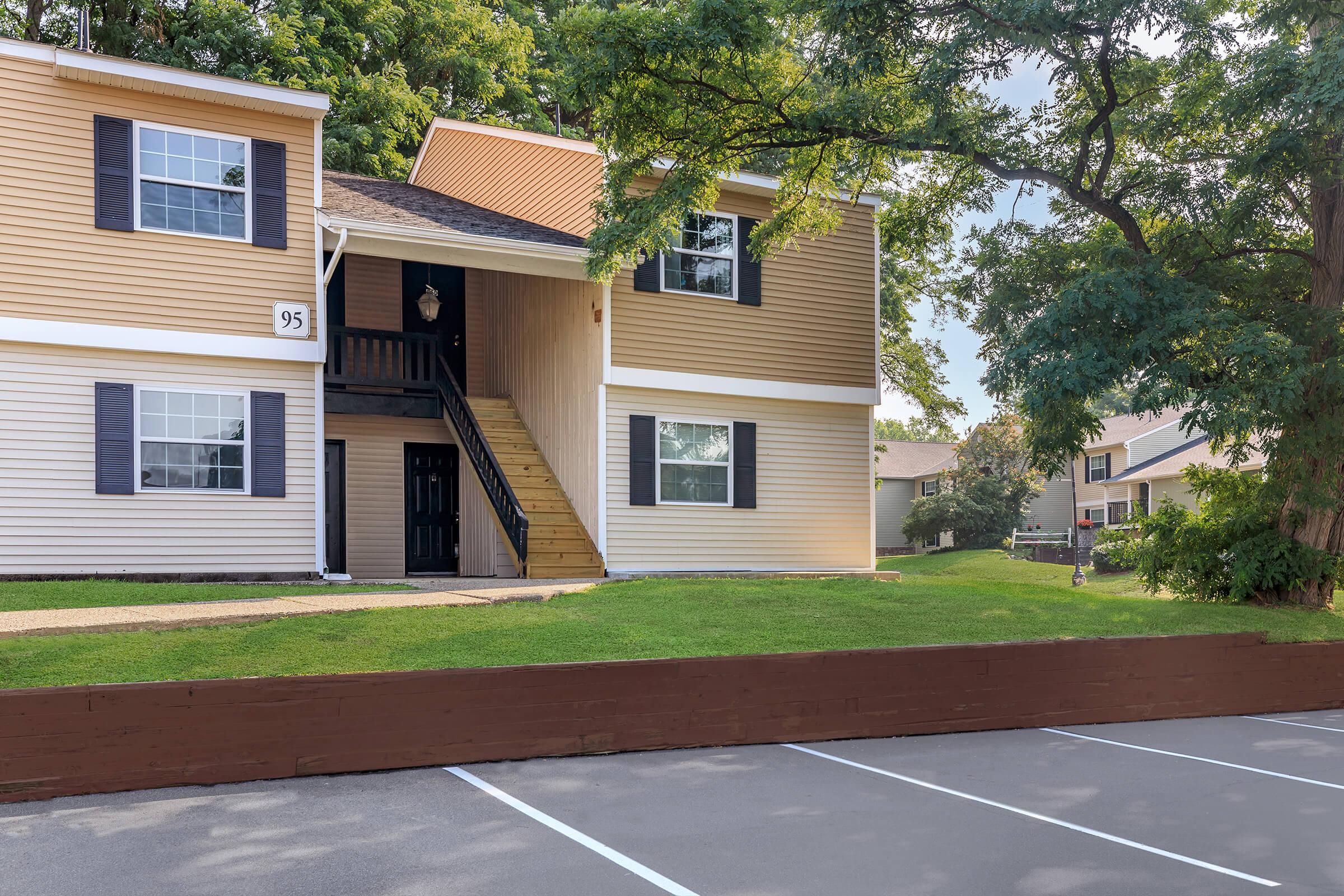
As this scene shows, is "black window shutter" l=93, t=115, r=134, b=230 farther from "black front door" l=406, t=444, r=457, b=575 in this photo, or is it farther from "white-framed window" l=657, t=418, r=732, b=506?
"white-framed window" l=657, t=418, r=732, b=506

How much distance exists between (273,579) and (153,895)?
29.3ft

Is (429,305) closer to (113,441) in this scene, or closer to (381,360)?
(381,360)

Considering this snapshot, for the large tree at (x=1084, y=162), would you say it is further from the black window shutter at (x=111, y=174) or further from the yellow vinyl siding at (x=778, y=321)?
the black window shutter at (x=111, y=174)

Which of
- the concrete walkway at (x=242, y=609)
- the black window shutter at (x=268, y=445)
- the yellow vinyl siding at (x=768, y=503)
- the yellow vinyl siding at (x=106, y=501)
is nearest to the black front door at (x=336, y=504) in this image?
the yellow vinyl siding at (x=106, y=501)

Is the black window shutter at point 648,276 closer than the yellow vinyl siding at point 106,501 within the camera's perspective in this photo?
No

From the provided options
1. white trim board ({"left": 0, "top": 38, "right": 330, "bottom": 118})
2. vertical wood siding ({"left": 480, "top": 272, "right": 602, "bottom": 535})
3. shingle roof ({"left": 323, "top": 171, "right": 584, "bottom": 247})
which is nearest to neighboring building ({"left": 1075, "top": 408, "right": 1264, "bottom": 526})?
vertical wood siding ({"left": 480, "top": 272, "right": 602, "bottom": 535})

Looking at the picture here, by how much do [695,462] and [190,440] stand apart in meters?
6.58

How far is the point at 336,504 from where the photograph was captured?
17359mm

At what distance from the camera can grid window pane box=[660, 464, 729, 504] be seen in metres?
15.9

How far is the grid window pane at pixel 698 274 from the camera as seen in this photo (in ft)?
52.2

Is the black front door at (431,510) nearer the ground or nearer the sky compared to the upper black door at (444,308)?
nearer the ground

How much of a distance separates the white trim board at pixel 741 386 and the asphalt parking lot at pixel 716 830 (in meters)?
7.65

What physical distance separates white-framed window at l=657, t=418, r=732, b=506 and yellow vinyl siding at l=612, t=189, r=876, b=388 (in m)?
0.81

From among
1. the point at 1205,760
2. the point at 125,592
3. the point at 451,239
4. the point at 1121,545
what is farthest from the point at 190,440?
the point at 1121,545
